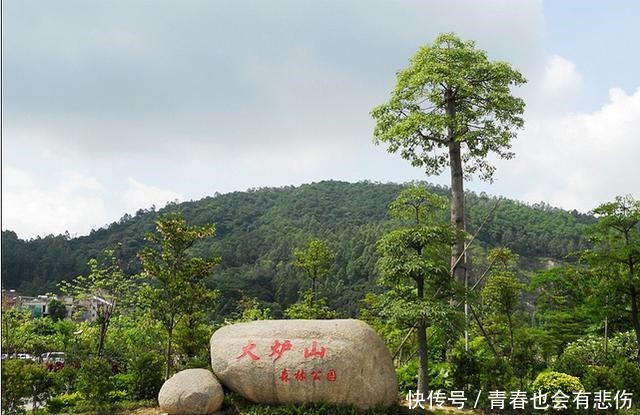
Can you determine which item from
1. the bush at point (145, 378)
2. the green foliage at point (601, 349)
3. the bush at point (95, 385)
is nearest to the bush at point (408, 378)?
the green foliage at point (601, 349)

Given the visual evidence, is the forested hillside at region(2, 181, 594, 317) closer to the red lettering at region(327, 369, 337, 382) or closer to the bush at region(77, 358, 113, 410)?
the bush at region(77, 358, 113, 410)

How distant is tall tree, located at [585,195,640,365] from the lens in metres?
11.8

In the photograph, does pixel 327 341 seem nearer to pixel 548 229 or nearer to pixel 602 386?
pixel 602 386

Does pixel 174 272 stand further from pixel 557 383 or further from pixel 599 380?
pixel 599 380

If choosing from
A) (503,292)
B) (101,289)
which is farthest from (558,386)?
(101,289)

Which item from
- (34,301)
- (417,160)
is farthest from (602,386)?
(34,301)

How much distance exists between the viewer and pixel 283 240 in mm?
56906

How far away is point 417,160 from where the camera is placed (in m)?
12.8

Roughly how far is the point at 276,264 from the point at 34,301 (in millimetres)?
20194

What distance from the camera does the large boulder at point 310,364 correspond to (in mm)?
8672

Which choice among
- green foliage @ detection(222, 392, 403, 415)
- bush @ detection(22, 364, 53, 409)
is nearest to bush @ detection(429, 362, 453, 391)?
green foliage @ detection(222, 392, 403, 415)

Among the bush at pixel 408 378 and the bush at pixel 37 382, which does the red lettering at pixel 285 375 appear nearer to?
the bush at pixel 408 378

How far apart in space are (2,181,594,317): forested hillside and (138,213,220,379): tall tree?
2930cm

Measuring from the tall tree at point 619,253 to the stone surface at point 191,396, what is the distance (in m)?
8.35
